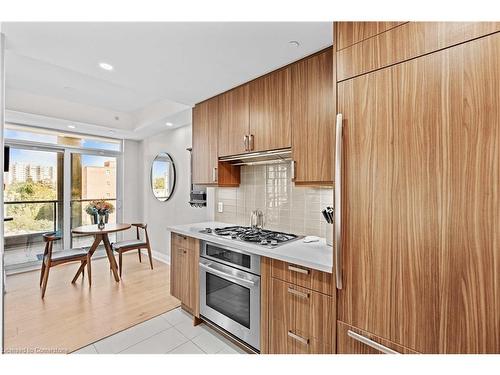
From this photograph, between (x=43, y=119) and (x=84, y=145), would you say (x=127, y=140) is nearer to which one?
(x=84, y=145)

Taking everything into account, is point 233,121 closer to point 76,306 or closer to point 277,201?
point 277,201

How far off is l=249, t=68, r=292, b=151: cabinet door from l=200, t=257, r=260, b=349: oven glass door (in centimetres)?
109

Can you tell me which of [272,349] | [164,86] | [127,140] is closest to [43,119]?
[127,140]

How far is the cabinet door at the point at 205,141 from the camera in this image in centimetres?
257

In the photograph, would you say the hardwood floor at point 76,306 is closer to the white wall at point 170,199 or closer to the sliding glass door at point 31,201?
the sliding glass door at point 31,201

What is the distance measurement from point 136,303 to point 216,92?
252 centimetres

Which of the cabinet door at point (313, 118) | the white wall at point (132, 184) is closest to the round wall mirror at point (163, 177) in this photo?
the white wall at point (132, 184)

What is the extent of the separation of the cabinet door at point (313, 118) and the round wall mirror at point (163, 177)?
8.89ft

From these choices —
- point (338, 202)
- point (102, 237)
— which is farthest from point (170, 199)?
point (338, 202)

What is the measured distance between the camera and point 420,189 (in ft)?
3.26

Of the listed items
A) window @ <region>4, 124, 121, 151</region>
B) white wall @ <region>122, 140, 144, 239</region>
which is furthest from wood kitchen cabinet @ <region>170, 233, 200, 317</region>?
window @ <region>4, 124, 121, 151</region>

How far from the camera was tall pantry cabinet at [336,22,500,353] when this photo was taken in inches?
34.2

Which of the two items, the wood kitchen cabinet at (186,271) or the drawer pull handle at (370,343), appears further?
the wood kitchen cabinet at (186,271)

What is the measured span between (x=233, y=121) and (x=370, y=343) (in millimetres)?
1984
